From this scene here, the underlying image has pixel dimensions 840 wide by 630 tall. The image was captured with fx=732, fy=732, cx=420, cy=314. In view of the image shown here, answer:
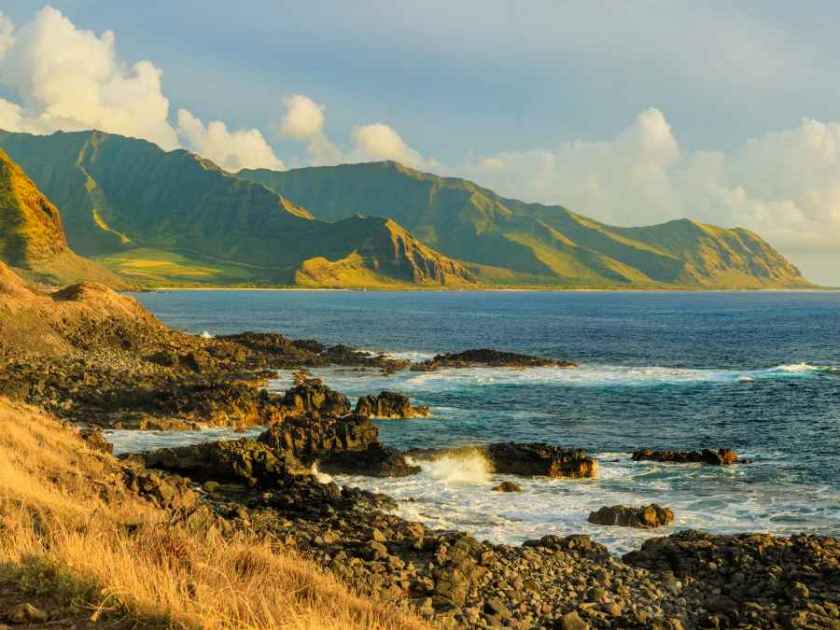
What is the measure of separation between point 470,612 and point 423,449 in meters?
20.9

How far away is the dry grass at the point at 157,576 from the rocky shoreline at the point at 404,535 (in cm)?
299

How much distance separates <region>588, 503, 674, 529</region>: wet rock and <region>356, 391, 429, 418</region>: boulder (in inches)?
855

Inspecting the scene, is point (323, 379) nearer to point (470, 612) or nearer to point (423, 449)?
point (423, 449)

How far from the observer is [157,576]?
8656 millimetres

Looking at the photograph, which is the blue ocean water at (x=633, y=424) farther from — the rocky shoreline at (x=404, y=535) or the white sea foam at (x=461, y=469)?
the rocky shoreline at (x=404, y=535)

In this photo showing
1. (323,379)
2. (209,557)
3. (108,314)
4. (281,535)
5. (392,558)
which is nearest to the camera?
(209,557)

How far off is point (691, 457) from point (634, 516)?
11948 mm

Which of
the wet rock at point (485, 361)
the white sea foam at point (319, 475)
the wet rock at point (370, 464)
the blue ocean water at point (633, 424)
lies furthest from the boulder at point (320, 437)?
the wet rock at point (485, 361)

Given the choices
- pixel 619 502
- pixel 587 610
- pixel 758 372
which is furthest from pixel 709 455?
pixel 758 372

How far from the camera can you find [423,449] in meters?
34.9

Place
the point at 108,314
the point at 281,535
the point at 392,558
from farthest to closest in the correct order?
the point at 108,314 < the point at 281,535 < the point at 392,558

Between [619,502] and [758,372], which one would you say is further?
[758,372]

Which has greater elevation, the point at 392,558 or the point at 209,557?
the point at 209,557

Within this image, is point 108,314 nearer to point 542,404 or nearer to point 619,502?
point 542,404
